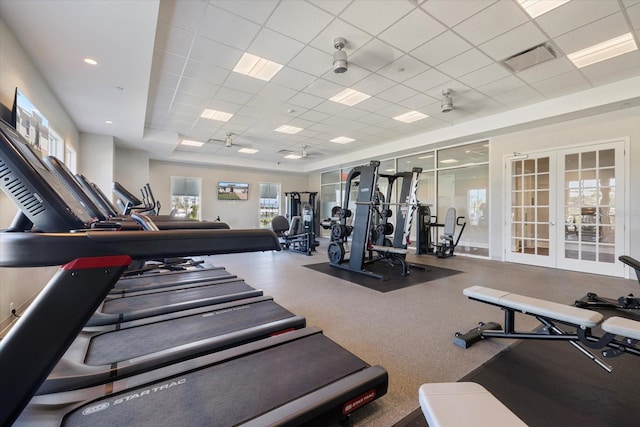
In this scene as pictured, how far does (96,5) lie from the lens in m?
2.44

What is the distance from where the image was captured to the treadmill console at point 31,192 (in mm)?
854

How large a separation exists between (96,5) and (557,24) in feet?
15.4

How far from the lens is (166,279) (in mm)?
3621

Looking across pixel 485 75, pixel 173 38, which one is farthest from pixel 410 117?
pixel 173 38

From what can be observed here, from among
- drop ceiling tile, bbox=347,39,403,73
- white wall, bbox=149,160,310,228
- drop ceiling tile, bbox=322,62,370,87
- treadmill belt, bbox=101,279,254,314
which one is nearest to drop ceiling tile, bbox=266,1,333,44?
drop ceiling tile, bbox=347,39,403,73

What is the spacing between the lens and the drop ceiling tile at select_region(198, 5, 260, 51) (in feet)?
9.73

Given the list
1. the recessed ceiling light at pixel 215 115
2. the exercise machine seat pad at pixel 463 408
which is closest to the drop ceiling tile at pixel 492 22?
the exercise machine seat pad at pixel 463 408

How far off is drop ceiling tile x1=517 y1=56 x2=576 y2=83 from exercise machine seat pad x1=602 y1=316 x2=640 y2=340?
3741mm

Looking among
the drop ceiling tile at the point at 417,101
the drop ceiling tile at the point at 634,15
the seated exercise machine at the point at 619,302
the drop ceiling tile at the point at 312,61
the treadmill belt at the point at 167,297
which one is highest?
the drop ceiling tile at the point at 634,15

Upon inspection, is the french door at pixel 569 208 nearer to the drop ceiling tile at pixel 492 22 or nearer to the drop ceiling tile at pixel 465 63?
the drop ceiling tile at pixel 465 63

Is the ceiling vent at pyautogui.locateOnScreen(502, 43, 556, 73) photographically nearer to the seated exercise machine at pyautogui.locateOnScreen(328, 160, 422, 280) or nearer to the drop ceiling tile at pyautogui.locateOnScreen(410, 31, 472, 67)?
the drop ceiling tile at pyautogui.locateOnScreen(410, 31, 472, 67)

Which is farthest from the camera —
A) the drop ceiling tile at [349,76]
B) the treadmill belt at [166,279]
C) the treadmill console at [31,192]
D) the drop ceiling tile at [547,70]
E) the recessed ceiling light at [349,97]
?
the recessed ceiling light at [349,97]

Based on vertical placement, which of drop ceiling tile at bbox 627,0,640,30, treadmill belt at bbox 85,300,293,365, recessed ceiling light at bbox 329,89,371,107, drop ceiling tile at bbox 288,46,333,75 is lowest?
treadmill belt at bbox 85,300,293,365

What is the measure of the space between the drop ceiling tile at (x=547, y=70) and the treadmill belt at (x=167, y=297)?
5.03 meters
